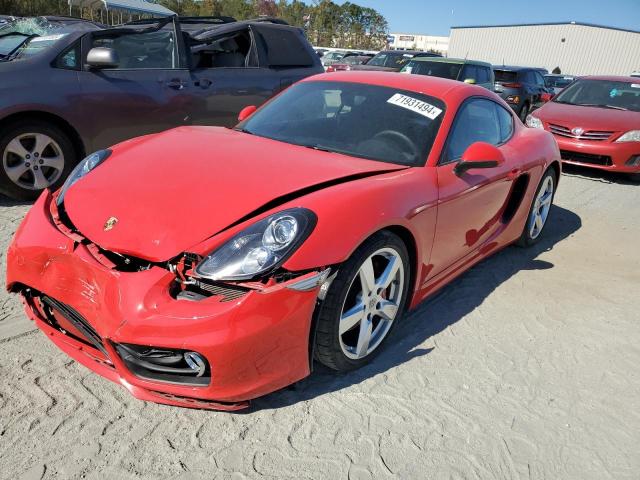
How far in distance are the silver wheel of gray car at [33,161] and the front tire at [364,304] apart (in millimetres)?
3375

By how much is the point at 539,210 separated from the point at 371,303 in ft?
8.89

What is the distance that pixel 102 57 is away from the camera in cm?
453

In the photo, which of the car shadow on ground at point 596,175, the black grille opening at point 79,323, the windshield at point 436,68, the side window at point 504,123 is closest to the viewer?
the black grille opening at point 79,323

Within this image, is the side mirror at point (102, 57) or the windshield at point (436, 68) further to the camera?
the windshield at point (436, 68)

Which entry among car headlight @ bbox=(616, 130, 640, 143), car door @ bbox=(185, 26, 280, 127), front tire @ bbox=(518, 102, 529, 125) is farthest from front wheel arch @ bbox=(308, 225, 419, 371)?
front tire @ bbox=(518, 102, 529, 125)

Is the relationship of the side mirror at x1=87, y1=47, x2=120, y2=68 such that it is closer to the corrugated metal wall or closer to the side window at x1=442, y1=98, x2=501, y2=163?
the side window at x1=442, y1=98, x2=501, y2=163

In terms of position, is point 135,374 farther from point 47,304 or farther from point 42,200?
point 42,200

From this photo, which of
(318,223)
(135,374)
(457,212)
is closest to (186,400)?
(135,374)

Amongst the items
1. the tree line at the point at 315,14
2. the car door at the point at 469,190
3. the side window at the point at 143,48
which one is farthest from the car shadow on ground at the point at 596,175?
the tree line at the point at 315,14

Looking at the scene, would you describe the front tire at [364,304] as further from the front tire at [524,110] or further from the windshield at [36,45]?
the front tire at [524,110]

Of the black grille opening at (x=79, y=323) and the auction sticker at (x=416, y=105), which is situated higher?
the auction sticker at (x=416, y=105)

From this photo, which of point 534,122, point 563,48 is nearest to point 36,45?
point 534,122

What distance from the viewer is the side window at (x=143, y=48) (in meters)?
5.04

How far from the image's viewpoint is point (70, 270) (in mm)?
2164
